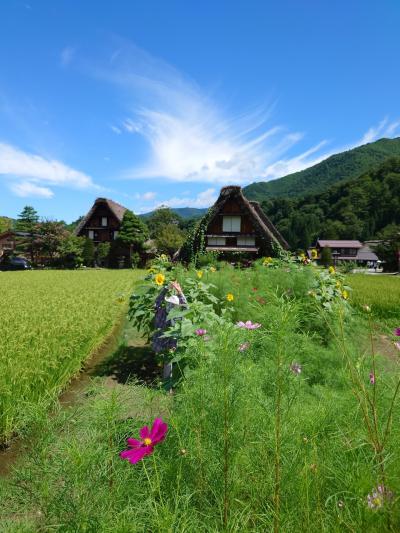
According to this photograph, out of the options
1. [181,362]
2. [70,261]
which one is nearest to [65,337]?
[181,362]

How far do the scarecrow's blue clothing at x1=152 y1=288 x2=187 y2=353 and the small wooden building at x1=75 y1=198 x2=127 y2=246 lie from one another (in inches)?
1181

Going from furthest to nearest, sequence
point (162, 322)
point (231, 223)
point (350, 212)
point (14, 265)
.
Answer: point (350, 212)
point (14, 265)
point (231, 223)
point (162, 322)

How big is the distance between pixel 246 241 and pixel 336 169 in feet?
324

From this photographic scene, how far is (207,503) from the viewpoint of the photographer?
1.03 m

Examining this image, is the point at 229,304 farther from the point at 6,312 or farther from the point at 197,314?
the point at 6,312

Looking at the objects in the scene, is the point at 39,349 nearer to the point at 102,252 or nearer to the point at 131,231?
the point at 131,231

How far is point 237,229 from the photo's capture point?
60.1 ft

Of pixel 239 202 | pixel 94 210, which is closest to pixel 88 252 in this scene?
pixel 94 210

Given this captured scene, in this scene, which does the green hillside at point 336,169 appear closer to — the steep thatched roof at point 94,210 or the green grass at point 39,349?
the steep thatched roof at point 94,210

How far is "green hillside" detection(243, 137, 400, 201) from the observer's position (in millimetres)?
98625

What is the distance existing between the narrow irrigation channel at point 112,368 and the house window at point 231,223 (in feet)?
43.5

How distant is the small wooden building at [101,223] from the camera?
107ft

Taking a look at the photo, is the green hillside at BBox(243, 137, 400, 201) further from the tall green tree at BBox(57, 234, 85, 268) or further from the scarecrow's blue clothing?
the scarecrow's blue clothing

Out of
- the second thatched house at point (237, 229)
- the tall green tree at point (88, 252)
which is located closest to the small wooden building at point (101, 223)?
the tall green tree at point (88, 252)
